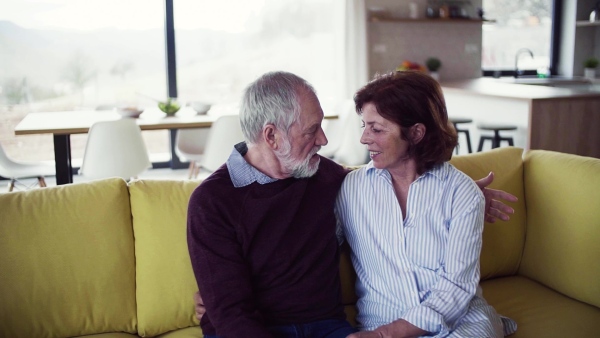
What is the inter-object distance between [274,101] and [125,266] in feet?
2.37

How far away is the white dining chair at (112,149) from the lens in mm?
4086

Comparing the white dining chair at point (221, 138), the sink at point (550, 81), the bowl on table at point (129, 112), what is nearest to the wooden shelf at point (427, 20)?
the sink at point (550, 81)

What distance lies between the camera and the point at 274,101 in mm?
1715

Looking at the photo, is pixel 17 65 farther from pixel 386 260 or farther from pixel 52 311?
pixel 386 260

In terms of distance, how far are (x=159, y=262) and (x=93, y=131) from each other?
7.66ft

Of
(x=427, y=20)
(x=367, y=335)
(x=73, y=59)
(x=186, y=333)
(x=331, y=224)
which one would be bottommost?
(x=186, y=333)

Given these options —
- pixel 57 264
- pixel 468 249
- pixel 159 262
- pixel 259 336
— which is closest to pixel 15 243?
pixel 57 264

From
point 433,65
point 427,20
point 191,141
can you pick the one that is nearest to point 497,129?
point 433,65

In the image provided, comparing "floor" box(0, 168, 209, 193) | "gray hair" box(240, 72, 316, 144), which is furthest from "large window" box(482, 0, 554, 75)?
"gray hair" box(240, 72, 316, 144)

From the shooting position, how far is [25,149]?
579 centimetres

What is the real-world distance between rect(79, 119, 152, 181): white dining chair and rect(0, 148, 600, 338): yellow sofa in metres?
2.17

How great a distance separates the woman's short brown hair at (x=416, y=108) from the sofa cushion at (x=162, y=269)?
71 cm

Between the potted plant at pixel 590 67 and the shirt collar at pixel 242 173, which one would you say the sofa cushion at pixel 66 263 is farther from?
the potted plant at pixel 590 67

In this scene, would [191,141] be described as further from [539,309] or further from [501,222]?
[539,309]
